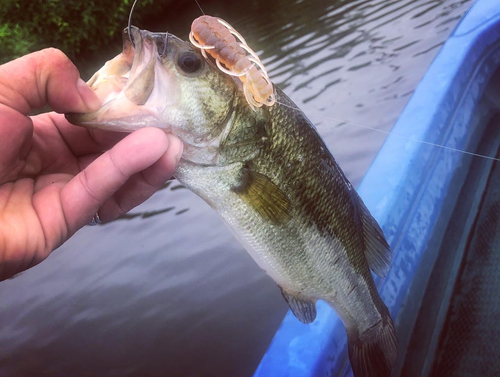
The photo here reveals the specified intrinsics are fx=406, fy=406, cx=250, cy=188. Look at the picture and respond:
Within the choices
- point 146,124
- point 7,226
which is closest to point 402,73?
point 146,124

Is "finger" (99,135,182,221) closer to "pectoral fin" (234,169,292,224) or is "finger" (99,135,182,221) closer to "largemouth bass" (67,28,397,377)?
"largemouth bass" (67,28,397,377)

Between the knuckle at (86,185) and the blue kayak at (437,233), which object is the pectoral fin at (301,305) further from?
the knuckle at (86,185)

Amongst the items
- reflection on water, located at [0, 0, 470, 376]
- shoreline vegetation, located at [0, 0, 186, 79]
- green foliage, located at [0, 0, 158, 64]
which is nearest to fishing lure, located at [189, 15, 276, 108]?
reflection on water, located at [0, 0, 470, 376]

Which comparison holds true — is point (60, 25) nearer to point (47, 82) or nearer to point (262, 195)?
point (47, 82)

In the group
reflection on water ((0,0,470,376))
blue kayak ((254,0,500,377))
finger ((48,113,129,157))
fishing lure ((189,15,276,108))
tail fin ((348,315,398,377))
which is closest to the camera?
fishing lure ((189,15,276,108))

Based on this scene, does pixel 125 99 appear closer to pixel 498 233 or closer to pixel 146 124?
pixel 146 124

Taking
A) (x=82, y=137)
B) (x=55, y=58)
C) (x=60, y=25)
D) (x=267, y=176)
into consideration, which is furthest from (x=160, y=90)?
(x=60, y=25)
